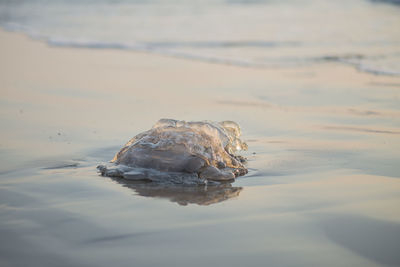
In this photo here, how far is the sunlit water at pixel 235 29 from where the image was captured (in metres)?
8.50

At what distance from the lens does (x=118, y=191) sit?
3.16 m

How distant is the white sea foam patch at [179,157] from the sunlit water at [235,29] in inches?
161

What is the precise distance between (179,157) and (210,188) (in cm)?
→ 32

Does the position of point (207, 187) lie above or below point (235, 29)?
below

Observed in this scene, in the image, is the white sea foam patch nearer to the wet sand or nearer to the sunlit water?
the wet sand

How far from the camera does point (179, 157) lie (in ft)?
11.2

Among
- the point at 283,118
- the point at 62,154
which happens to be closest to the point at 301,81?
the point at 283,118

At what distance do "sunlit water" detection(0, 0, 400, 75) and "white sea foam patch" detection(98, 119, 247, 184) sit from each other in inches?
161

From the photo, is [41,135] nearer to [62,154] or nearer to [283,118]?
[62,154]

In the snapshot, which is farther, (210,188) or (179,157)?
(179,157)

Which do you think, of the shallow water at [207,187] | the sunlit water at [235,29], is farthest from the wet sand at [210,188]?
the sunlit water at [235,29]

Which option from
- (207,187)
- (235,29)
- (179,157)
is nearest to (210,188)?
(207,187)

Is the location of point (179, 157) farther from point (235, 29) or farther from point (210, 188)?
point (235, 29)

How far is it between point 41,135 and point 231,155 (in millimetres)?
1711
